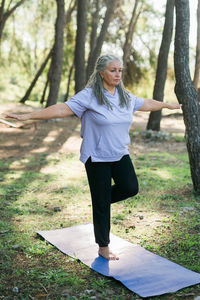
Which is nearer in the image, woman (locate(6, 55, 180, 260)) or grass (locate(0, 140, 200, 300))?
grass (locate(0, 140, 200, 300))

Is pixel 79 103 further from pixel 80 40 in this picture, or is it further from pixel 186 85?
pixel 80 40

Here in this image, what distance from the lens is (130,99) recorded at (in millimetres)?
4363

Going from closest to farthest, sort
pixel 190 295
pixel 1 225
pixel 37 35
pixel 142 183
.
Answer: pixel 190 295 < pixel 1 225 < pixel 142 183 < pixel 37 35

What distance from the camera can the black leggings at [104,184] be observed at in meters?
4.23

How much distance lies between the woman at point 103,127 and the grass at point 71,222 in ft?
2.11

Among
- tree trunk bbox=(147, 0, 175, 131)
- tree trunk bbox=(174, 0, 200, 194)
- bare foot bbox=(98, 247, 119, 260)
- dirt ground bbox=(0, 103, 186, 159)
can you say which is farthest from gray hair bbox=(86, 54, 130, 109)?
tree trunk bbox=(147, 0, 175, 131)

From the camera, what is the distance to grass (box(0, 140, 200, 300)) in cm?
392

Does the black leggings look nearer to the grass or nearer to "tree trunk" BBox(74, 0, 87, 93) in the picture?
the grass

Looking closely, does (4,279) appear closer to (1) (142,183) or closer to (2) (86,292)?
(2) (86,292)

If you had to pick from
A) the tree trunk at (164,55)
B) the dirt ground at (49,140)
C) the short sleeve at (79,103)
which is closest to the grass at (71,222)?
the short sleeve at (79,103)

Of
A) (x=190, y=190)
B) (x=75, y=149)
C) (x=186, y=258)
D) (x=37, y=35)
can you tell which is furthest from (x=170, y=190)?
(x=37, y=35)

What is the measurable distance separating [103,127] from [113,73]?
1.70 feet

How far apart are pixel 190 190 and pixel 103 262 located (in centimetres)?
319

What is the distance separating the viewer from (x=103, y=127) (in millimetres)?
4102
